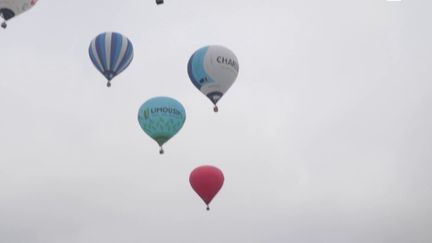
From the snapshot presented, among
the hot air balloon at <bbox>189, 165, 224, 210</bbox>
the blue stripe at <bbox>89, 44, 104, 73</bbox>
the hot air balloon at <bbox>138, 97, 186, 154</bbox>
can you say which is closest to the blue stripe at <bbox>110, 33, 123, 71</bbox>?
the blue stripe at <bbox>89, 44, 104, 73</bbox>

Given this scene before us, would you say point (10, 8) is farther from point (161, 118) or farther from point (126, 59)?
point (161, 118)

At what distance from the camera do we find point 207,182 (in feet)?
135

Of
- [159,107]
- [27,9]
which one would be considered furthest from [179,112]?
[27,9]

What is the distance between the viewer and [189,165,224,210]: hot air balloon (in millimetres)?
41094

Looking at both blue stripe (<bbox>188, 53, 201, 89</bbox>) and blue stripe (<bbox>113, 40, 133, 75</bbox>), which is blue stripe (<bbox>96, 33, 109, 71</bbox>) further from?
blue stripe (<bbox>188, 53, 201, 89</bbox>)

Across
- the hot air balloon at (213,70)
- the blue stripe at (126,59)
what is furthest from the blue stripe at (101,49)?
the hot air balloon at (213,70)

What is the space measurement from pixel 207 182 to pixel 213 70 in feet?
21.6

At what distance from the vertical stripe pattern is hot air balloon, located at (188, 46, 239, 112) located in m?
3.88

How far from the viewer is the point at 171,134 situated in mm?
40156

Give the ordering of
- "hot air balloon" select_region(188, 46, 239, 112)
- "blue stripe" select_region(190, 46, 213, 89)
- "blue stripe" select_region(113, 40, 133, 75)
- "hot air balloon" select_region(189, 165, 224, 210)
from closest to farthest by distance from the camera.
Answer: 1. "hot air balloon" select_region(188, 46, 239, 112)
2. "blue stripe" select_region(190, 46, 213, 89)
3. "blue stripe" select_region(113, 40, 133, 75)
4. "hot air balloon" select_region(189, 165, 224, 210)

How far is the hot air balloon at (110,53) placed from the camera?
1558 inches

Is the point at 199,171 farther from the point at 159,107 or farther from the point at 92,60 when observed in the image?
the point at 92,60

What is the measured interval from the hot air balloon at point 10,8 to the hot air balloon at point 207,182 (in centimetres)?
1378

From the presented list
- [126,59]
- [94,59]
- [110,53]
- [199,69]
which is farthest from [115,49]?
[199,69]
